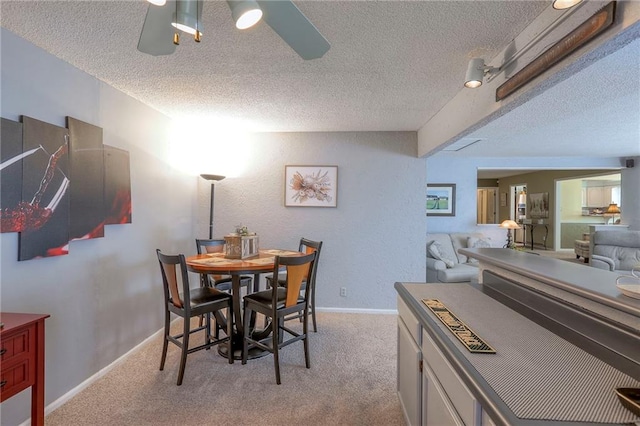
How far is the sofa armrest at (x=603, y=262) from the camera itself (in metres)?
4.56

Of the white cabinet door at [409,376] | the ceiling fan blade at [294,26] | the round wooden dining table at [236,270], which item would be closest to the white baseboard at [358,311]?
the round wooden dining table at [236,270]

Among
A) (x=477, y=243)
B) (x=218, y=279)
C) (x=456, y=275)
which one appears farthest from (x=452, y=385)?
(x=477, y=243)

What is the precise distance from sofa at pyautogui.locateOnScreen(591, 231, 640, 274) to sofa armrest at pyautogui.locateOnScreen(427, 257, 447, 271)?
2.39 metres

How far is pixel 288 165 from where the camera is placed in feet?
12.5

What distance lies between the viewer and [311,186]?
3775 mm

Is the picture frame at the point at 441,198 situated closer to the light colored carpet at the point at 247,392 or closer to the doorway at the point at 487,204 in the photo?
the light colored carpet at the point at 247,392

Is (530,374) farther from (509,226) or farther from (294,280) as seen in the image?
(509,226)

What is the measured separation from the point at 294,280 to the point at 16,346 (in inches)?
60.9

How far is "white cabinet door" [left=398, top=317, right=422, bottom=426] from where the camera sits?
1490 millimetres

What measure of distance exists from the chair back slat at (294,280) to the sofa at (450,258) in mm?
2818

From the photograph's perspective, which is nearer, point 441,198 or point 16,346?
point 16,346

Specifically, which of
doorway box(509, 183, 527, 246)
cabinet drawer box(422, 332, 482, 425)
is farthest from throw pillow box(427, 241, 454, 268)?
doorway box(509, 183, 527, 246)

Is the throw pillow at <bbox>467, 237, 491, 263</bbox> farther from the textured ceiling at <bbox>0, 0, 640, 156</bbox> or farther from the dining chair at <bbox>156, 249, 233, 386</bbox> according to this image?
the dining chair at <bbox>156, 249, 233, 386</bbox>

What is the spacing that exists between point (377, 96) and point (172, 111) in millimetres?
2079
